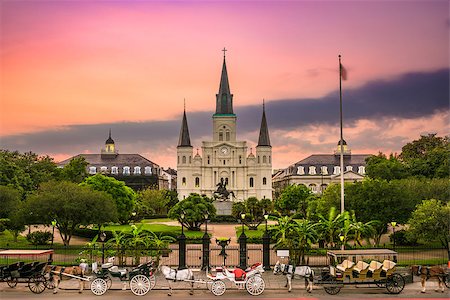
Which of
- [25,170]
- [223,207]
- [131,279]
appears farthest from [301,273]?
[25,170]

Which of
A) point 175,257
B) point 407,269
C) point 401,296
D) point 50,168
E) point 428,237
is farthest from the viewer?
point 50,168

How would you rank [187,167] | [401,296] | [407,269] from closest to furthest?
[401,296] → [407,269] → [187,167]

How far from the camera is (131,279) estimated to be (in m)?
21.0

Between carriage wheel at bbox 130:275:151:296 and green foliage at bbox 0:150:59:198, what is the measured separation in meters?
38.6

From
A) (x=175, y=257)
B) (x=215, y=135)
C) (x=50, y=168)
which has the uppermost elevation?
(x=215, y=135)

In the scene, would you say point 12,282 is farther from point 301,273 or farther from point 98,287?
point 301,273

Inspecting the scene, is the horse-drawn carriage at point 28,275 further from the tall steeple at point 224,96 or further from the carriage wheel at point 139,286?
the tall steeple at point 224,96

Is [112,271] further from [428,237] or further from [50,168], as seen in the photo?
[50,168]

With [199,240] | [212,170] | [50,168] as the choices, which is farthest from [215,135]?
[199,240]

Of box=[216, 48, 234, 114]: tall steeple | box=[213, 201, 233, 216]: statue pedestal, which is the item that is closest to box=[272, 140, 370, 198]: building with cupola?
box=[216, 48, 234, 114]: tall steeple

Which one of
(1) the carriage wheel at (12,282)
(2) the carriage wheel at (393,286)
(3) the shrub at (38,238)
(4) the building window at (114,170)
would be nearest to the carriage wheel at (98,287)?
(1) the carriage wheel at (12,282)

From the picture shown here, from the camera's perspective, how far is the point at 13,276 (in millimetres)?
21500

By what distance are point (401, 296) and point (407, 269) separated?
6.57m

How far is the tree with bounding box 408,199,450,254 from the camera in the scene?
2827 centimetres
